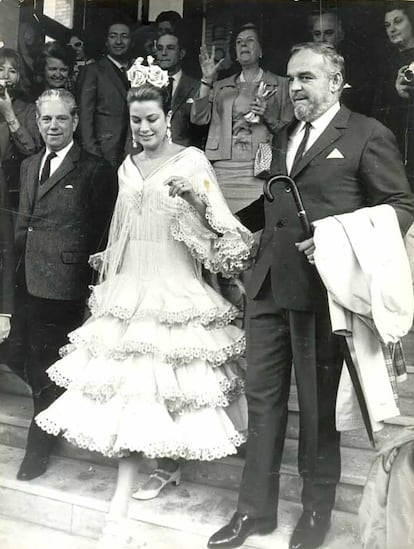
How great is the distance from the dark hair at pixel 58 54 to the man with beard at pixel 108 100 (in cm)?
7

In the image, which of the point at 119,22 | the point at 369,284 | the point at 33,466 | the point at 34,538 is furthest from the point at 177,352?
the point at 119,22

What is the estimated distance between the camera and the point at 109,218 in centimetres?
233

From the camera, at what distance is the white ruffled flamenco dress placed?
2.08 meters

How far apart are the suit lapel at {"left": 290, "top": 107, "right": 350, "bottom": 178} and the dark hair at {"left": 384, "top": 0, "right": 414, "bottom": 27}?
35 cm

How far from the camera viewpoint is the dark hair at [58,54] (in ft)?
7.75

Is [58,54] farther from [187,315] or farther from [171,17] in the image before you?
[187,315]

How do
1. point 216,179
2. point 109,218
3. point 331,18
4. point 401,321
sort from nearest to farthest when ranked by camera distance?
1. point 401,321
2. point 331,18
3. point 216,179
4. point 109,218

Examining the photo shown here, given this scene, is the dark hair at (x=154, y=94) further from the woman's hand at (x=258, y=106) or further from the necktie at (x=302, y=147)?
the necktie at (x=302, y=147)

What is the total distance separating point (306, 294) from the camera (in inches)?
78.9

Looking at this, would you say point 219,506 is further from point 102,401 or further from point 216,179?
point 216,179

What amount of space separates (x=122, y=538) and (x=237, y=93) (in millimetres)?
1539

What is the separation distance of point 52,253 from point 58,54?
0.74 m

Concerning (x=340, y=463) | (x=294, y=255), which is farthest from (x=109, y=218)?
(x=340, y=463)

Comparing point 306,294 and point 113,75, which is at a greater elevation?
point 113,75
